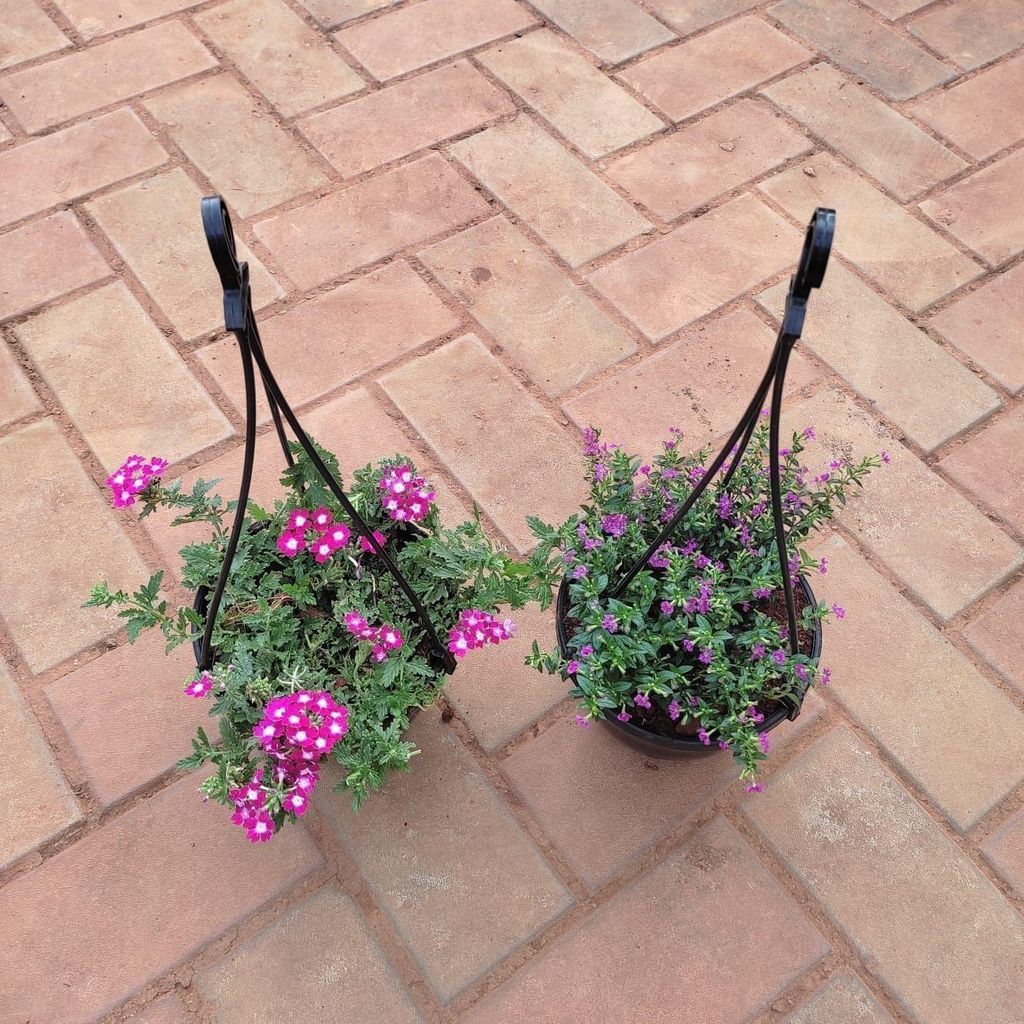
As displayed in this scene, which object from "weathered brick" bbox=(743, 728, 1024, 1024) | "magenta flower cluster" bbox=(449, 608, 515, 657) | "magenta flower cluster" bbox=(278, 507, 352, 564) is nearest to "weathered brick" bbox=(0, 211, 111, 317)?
"magenta flower cluster" bbox=(278, 507, 352, 564)

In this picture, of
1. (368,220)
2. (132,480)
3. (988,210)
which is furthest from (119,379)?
(988,210)

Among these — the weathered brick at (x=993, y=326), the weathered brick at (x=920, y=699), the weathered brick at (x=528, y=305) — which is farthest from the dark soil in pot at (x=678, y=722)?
the weathered brick at (x=993, y=326)

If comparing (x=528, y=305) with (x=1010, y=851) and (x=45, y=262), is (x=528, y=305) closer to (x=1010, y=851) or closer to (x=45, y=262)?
(x=45, y=262)

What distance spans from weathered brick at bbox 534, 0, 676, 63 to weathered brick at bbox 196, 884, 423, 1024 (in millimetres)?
2588

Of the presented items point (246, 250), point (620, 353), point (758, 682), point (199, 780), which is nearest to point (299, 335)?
point (246, 250)

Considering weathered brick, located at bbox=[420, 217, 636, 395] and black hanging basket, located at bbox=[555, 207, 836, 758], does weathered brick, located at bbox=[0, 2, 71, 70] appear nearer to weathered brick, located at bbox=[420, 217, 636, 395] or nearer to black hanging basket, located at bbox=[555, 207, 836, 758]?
weathered brick, located at bbox=[420, 217, 636, 395]

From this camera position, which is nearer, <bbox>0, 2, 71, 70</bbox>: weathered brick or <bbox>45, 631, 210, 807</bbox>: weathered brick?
<bbox>45, 631, 210, 807</bbox>: weathered brick

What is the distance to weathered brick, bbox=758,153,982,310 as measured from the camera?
2.50 metres

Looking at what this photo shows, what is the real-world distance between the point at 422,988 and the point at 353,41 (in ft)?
8.76

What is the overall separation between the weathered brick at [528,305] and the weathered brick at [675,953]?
3.78 ft

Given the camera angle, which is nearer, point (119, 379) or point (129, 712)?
point (129, 712)

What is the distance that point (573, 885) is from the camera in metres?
1.69

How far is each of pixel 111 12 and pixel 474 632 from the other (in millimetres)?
2594

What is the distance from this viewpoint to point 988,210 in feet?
8.73
